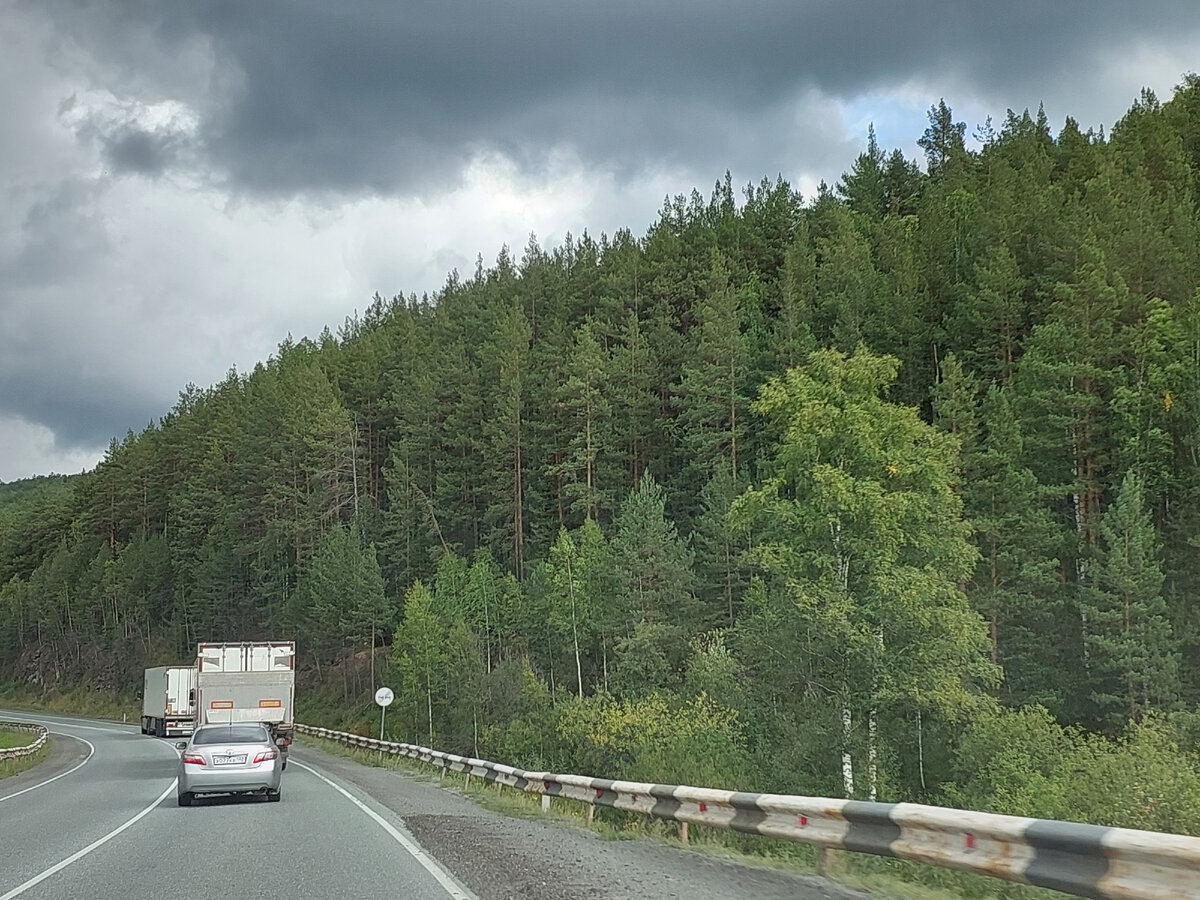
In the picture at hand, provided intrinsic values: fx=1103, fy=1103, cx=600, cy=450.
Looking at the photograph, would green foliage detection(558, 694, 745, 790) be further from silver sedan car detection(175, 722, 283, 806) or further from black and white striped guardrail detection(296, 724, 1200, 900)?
black and white striped guardrail detection(296, 724, 1200, 900)

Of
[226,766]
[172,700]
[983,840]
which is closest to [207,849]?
[226,766]

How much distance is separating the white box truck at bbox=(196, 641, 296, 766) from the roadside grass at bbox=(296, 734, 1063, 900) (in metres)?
13.2

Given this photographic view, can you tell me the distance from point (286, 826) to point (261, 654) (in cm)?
1984

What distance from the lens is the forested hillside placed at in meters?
35.1

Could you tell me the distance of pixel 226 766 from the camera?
62.8 feet

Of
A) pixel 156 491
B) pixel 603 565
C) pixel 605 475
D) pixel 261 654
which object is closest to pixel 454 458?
pixel 605 475

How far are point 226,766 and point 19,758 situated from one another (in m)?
26.3

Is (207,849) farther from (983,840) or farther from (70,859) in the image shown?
(983,840)

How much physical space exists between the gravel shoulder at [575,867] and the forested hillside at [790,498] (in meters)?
14.7

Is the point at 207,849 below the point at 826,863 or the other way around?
below

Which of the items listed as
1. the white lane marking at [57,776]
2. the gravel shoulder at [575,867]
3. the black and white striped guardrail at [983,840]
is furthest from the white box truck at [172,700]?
the black and white striped guardrail at [983,840]

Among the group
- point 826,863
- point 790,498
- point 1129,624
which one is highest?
point 790,498

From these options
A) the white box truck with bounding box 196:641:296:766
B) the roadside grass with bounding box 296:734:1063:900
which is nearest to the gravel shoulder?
the roadside grass with bounding box 296:734:1063:900

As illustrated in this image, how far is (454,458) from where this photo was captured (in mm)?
76750
